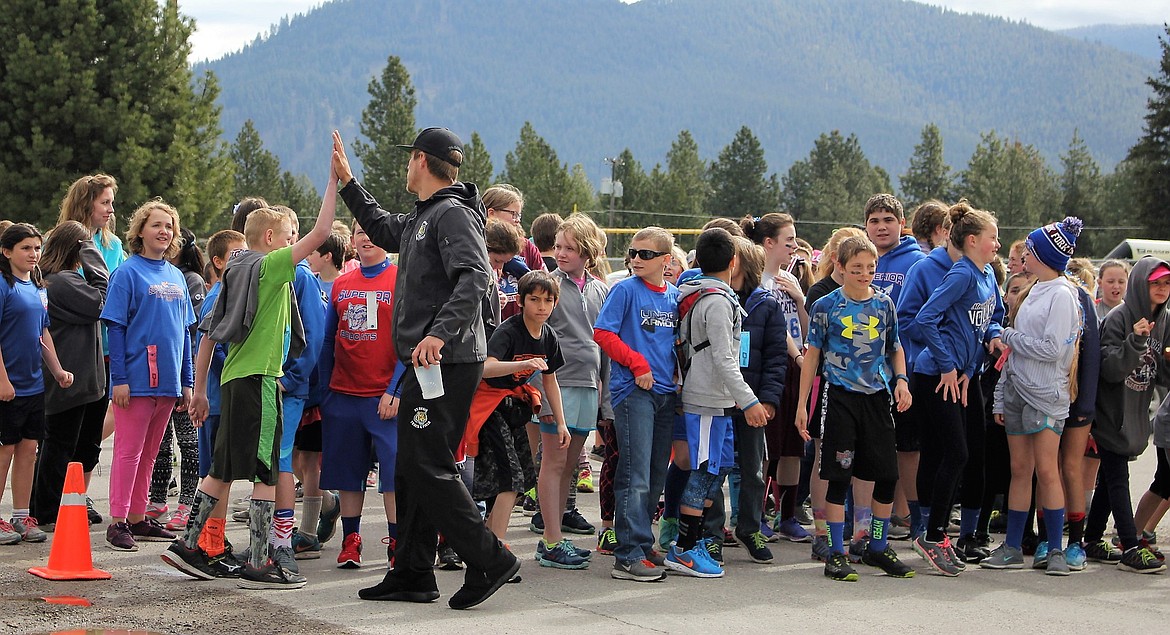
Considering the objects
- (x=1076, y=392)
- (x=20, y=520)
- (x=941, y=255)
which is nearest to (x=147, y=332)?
(x=20, y=520)

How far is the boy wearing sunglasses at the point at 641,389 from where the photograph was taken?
22.1ft

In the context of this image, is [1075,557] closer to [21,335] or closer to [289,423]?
[289,423]

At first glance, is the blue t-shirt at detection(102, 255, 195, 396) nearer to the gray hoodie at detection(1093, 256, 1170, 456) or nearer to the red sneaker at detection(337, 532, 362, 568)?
the red sneaker at detection(337, 532, 362, 568)

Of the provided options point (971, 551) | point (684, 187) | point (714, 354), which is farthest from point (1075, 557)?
point (684, 187)

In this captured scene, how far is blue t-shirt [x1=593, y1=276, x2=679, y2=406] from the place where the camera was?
689cm

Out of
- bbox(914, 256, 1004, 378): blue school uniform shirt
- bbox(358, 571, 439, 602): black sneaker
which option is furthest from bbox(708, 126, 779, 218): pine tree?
bbox(358, 571, 439, 602): black sneaker

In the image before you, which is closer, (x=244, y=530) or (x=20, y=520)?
(x=20, y=520)

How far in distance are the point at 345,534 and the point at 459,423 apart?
145 cm

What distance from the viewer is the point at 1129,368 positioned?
7.71 meters

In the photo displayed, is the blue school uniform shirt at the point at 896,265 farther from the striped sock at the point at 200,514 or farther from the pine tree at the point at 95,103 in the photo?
the pine tree at the point at 95,103

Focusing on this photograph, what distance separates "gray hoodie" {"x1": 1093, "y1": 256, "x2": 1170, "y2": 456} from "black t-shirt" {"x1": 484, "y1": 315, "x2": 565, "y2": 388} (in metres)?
3.72

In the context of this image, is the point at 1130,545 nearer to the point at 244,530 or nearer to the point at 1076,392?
the point at 1076,392

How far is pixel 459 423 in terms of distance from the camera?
5.82m

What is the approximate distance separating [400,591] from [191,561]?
1.13 meters
